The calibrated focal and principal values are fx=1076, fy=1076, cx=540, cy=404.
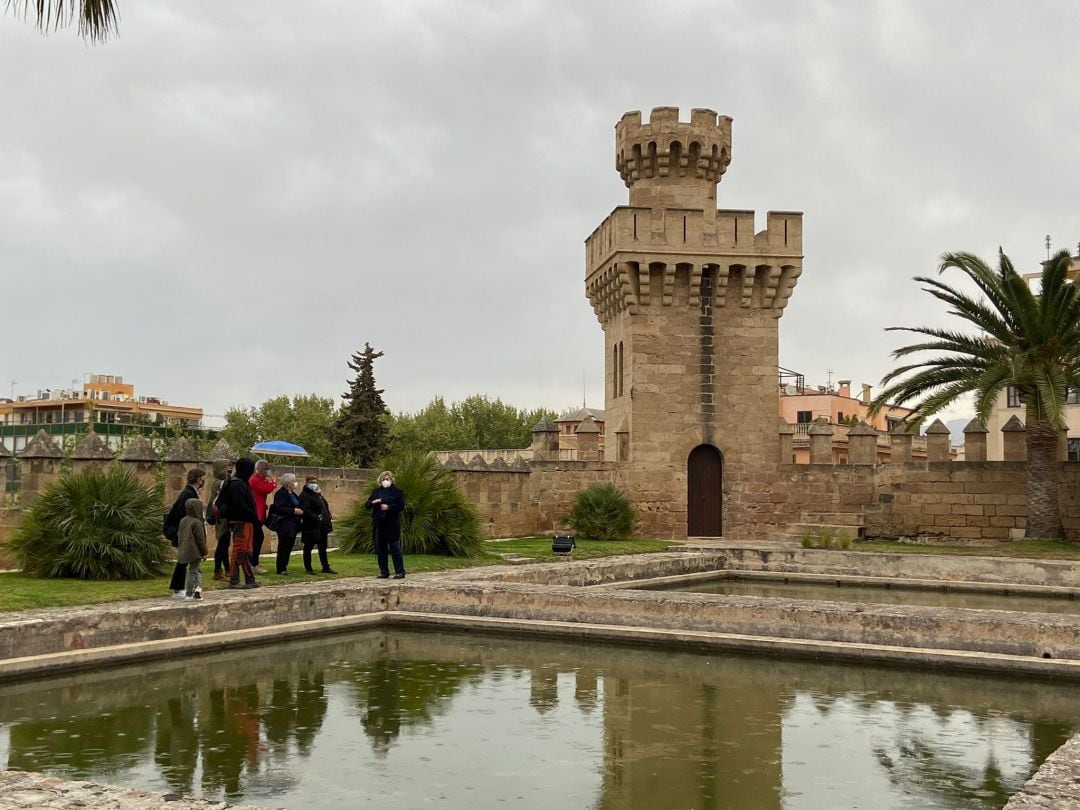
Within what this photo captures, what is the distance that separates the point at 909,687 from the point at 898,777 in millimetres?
2839

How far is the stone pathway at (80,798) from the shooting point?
4.84 m

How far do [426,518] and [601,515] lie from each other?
6.55 metres

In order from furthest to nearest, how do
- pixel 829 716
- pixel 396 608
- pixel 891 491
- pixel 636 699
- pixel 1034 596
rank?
pixel 891 491
pixel 1034 596
pixel 396 608
pixel 636 699
pixel 829 716

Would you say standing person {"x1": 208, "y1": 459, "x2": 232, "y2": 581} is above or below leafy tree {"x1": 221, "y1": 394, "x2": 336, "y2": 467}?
below

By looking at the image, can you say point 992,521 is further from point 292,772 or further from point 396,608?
point 292,772

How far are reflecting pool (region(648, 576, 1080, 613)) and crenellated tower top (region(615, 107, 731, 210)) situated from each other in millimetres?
10187

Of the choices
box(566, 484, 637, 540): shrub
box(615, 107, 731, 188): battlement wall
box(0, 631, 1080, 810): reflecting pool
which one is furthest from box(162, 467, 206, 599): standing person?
box(615, 107, 731, 188): battlement wall

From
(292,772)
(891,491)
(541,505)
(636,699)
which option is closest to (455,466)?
(541,505)

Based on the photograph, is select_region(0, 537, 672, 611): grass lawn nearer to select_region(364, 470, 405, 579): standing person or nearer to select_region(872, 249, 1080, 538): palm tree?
select_region(364, 470, 405, 579): standing person

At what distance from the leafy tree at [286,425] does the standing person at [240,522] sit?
50122 millimetres

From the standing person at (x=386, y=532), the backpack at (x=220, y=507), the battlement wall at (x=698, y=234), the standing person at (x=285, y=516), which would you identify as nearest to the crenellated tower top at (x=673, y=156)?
the battlement wall at (x=698, y=234)

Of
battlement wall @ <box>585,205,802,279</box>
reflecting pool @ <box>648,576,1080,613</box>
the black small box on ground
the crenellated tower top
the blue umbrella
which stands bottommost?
reflecting pool @ <box>648,576,1080,613</box>

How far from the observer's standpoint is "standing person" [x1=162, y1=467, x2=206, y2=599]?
37.2 feet

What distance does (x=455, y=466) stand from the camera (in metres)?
22.0
